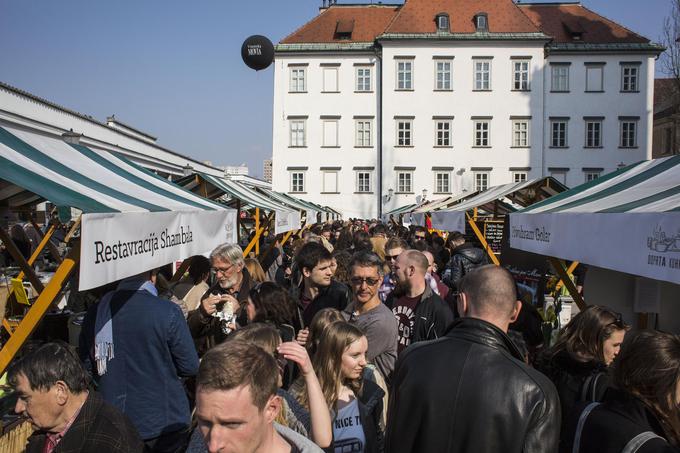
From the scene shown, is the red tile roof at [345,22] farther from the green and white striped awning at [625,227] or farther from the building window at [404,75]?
the green and white striped awning at [625,227]

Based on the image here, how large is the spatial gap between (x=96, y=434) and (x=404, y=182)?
134 feet

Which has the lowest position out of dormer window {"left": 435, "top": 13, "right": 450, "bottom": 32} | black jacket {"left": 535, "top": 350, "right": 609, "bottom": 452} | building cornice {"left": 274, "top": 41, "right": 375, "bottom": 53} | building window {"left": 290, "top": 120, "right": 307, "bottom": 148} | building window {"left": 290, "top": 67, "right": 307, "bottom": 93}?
black jacket {"left": 535, "top": 350, "right": 609, "bottom": 452}

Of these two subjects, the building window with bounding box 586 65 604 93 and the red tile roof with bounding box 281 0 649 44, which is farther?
the red tile roof with bounding box 281 0 649 44

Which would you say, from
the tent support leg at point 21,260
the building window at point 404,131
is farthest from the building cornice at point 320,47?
the tent support leg at point 21,260

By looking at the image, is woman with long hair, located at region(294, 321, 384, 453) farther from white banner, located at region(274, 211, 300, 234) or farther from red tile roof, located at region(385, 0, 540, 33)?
red tile roof, located at region(385, 0, 540, 33)

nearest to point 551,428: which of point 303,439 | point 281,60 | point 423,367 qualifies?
point 423,367

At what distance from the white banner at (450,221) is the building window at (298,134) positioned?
33.1 meters

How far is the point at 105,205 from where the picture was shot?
10.7 ft

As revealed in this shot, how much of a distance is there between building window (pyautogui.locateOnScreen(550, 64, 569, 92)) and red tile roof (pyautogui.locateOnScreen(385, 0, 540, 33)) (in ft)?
10.4

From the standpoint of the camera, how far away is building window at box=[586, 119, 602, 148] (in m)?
42.2

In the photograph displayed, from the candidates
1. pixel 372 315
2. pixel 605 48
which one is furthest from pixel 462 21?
pixel 372 315

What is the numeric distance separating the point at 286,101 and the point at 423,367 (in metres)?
42.1

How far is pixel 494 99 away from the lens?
139 ft

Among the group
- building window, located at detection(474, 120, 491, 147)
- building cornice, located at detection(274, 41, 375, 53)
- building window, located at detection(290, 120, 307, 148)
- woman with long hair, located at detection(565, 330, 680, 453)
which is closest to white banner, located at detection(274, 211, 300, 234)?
woman with long hair, located at detection(565, 330, 680, 453)
